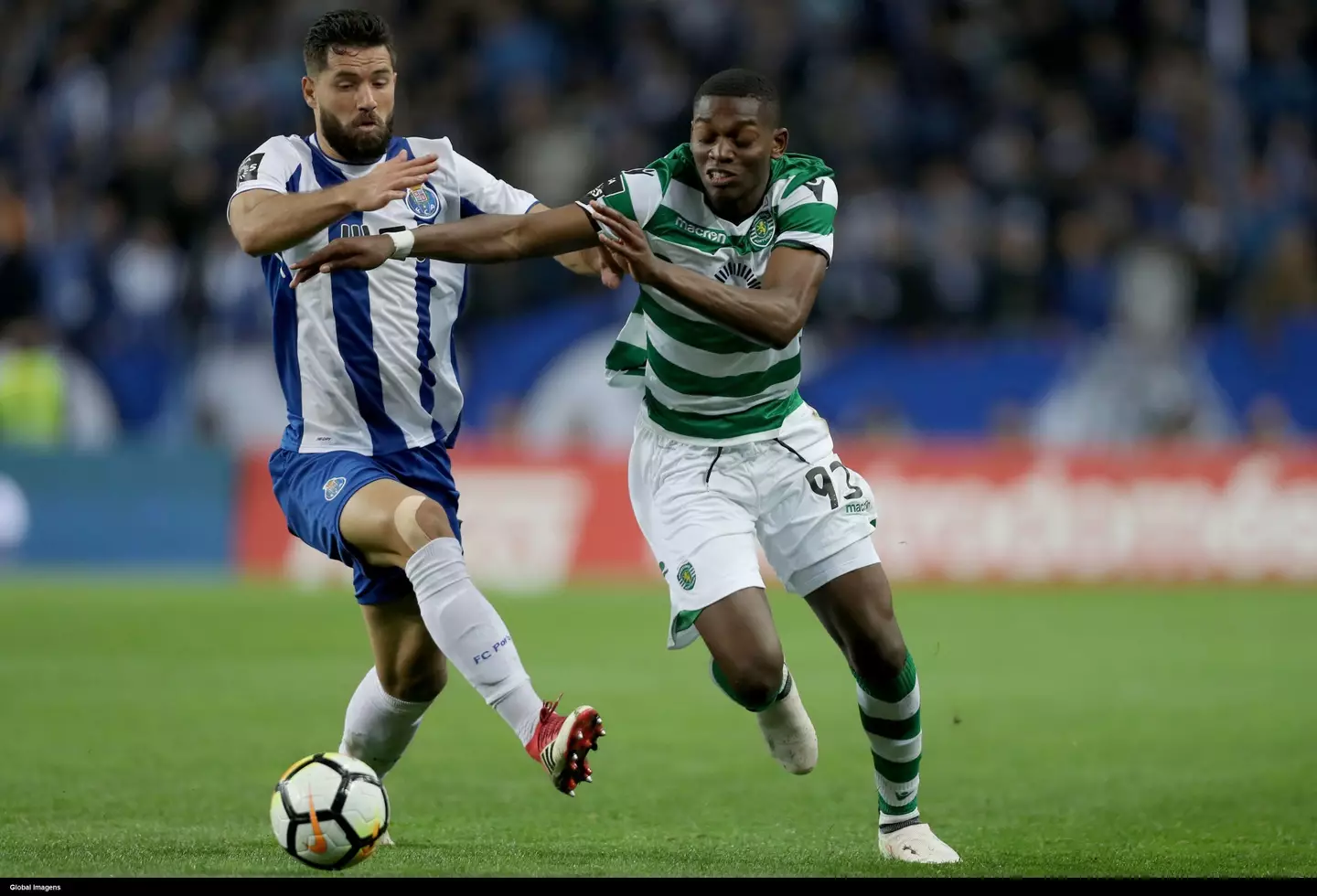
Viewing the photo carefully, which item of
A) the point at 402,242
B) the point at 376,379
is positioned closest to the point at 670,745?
the point at 376,379

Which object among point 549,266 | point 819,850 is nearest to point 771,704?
point 819,850

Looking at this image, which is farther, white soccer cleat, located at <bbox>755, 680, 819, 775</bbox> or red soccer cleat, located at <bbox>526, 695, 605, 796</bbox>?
white soccer cleat, located at <bbox>755, 680, 819, 775</bbox>

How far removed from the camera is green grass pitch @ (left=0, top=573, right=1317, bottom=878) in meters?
6.16

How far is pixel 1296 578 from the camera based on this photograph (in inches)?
653

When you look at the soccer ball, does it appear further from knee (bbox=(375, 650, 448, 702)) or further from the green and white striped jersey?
the green and white striped jersey

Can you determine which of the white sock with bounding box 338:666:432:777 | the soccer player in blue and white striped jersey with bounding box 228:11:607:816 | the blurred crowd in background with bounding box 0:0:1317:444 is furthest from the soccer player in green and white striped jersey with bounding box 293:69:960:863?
the blurred crowd in background with bounding box 0:0:1317:444

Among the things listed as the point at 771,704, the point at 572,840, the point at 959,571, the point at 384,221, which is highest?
the point at 384,221

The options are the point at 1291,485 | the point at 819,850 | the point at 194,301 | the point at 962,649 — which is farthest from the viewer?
the point at 194,301

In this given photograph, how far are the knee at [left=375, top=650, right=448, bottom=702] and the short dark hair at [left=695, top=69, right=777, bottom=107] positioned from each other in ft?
7.14

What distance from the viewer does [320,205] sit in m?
5.77

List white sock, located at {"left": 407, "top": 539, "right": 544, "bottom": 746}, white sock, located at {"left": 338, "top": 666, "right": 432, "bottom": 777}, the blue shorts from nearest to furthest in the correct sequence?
white sock, located at {"left": 407, "top": 539, "right": 544, "bottom": 746} < the blue shorts < white sock, located at {"left": 338, "top": 666, "right": 432, "bottom": 777}

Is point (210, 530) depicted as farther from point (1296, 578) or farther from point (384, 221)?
point (384, 221)

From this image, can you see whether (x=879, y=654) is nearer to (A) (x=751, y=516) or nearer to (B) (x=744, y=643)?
(B) (x=744, y=643)

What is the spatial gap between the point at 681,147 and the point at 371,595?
73.6 inches
